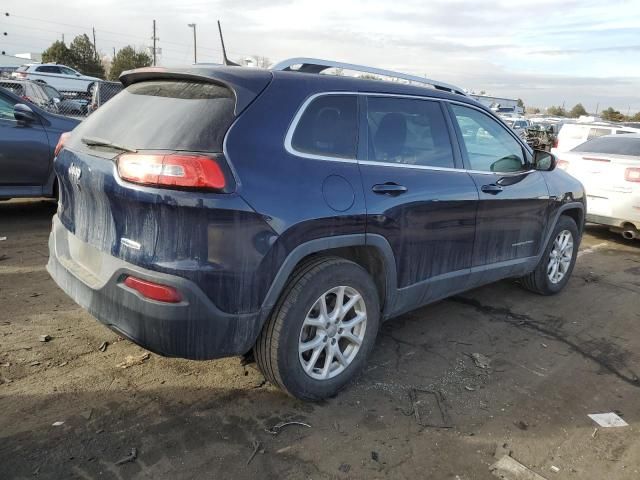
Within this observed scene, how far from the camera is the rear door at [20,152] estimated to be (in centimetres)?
639

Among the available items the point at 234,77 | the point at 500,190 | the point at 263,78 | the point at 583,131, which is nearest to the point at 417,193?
the point at 500,190

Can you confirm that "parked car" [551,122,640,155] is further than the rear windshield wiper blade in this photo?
Yes

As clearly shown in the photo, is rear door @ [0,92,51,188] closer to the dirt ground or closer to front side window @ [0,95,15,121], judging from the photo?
Answer: front side window @ [0,95,15,121]

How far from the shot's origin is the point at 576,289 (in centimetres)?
566

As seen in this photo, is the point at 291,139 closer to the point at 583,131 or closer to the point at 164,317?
the point at 164,317

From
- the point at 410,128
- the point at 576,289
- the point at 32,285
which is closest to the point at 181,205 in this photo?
the point at 410,128

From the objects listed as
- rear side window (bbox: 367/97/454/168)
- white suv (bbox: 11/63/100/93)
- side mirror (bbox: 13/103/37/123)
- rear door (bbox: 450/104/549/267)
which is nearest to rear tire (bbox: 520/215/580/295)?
rear door (bbox: 450/104/549/267)

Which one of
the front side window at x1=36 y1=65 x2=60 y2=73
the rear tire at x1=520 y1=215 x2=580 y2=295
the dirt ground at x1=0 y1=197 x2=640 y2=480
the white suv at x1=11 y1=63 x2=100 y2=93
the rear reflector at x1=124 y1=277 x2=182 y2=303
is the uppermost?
the front side window at x1=36 y1=65 x2=60 y2=73

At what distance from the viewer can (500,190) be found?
416 cm

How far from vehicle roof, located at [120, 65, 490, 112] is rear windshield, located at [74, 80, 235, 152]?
2.0 inches

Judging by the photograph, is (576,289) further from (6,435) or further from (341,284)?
(6,435)

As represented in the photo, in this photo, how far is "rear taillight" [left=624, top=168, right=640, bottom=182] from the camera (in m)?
7.16

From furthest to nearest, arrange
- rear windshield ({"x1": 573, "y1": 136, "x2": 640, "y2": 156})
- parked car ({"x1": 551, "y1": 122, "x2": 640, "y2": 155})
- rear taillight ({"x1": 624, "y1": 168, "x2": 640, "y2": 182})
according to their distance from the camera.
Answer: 1. parked car ({"x1": 551, "y1": 122, "x2": 640, "y2": 155})
2. rear windshield ({"x1": 573, "y1": 136, "x2": 640, "y2": 156})
3. rear taillight ({"x1": 624, "y1": 168, "x2": 640, "y2": 182})

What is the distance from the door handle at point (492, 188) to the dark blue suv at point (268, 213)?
72 millimetres
